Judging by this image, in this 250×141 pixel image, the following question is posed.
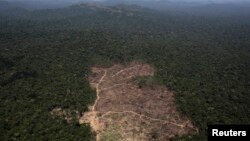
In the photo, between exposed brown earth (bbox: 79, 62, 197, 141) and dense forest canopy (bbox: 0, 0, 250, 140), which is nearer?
exposed brown earth (bbox: 79, 62, 197, 141)

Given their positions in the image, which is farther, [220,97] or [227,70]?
[227,70]

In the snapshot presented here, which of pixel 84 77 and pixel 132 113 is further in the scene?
pixel 84 77

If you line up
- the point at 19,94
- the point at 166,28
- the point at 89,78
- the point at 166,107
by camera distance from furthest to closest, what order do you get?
the point at 166,28 < the point at 89,78 < the point at 19,94 < the point at 166,107

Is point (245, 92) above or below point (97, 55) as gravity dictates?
below

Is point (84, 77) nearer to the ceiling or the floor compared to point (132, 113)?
nearer to the ceiling

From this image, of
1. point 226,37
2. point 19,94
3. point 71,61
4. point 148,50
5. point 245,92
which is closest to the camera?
point 19,94

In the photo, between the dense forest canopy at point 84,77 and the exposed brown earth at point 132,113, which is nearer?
the exposed brown earth at point 132,113

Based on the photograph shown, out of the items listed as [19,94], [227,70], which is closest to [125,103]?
[19,94]

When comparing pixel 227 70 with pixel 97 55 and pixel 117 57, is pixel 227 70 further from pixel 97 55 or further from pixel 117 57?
pixel 97 55
